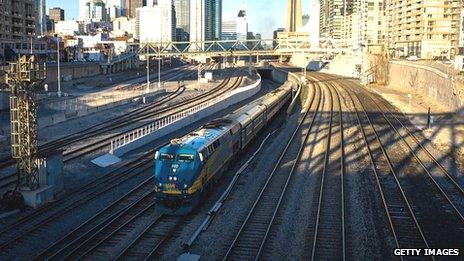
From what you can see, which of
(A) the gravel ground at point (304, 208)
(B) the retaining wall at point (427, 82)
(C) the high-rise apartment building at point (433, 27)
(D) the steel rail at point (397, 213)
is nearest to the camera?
(A) the gravel ground at point (304, 208)

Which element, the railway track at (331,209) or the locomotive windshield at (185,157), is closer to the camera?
the railway track at (331,209)

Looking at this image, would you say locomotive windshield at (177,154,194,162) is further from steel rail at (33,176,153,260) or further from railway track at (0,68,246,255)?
railway track at (0,68,246,255)

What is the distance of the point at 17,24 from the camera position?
120688 millimetres

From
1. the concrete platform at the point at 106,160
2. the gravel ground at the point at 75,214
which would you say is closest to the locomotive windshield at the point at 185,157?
the gravel ground at the point at 75,214

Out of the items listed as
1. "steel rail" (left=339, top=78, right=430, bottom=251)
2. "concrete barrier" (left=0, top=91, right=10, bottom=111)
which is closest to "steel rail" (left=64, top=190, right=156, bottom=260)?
"steel rail" (left=339, top=78, right=430, bottom=251)

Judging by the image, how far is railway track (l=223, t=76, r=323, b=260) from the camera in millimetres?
18484

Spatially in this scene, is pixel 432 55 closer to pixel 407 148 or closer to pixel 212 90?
pixel 212 90

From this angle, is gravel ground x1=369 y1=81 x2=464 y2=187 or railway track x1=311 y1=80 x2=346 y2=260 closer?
railway track x1=311 y1=80 x2=346 y2=260

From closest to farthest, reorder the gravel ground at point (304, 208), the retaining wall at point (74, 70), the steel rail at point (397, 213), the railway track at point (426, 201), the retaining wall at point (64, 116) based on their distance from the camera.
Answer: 1. the gravel ground at point (304, 208)
2. the steel rail at point (397, 213)
3. the railway track at point (426, 201)
4. the retaining wall at point (64, 116)
5. the retaining wall at point (74, 70)

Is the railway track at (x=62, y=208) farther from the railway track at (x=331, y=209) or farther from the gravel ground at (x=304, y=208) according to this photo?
the railway track at (x=331, y=209)

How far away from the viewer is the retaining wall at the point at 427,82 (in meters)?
57.2

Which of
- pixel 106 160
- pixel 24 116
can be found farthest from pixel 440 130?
pixel 24 116

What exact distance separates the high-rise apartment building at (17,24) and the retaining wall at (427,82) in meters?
75.3

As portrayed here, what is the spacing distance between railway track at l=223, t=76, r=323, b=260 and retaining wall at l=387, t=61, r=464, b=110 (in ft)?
87.1
